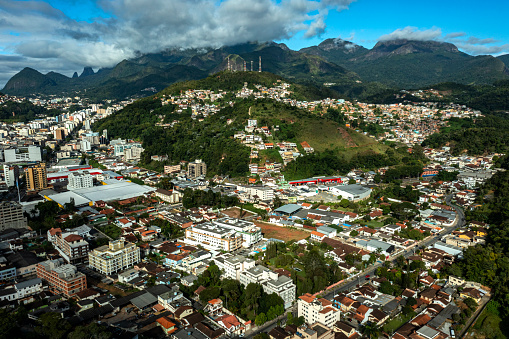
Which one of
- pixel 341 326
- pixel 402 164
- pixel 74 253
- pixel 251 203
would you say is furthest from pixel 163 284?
pixel 402 164

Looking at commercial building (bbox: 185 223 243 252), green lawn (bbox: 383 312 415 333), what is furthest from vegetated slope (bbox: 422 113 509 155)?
green lawn (bbox: 383 312 415 333)

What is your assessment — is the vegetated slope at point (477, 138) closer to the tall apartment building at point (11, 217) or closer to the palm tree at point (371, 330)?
the palm tree at point (371, 330)

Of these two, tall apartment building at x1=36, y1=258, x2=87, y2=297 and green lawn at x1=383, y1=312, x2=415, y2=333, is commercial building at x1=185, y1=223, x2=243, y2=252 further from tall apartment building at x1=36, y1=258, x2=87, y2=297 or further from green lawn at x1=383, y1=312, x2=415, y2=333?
green lawn at x1=383, y1=312, x2=415, y2=333

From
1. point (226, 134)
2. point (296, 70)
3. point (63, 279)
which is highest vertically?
point (296, 70)

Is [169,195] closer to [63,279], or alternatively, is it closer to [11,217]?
[11,217]

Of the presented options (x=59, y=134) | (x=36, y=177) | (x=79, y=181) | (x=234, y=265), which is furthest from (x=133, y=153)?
(x=234, y=265)

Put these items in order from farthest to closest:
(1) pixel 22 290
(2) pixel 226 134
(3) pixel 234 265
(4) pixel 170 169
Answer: (2) pixel 226 134 → (4) pixel 170 169 → (3) pixel 234 265 → (1) pixel 22 290

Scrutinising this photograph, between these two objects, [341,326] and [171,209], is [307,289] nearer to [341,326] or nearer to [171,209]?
[341,326]
